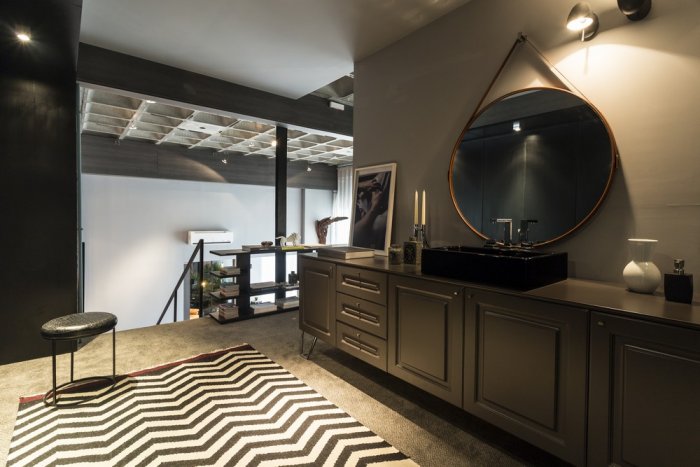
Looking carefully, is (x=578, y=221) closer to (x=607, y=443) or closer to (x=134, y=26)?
(x=607, y=443)

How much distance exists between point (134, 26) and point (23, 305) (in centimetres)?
242

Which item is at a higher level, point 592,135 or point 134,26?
point 134,26

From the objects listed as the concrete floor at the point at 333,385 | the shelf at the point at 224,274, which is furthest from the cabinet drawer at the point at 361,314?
the shelf at the point at 224,274

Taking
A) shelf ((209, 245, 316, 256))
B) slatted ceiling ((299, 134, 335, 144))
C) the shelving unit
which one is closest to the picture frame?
shelf ((209, 245, 316, 256))

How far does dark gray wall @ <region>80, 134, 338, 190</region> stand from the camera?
20.5 ft

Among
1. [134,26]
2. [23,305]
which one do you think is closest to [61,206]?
[23,305]

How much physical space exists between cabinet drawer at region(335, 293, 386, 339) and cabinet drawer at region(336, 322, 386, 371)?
4 centimetres

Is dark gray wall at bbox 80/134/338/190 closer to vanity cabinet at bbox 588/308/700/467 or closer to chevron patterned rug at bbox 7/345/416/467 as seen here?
chevron patterned rug at bbox 7/345/416/467

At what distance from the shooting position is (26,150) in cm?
278

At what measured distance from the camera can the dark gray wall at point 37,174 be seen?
8.86 ft

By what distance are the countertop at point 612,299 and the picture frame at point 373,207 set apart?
3.57 ft

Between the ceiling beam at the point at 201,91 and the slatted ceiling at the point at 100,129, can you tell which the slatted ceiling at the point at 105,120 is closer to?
the slatted ceiling at the point at 100,129

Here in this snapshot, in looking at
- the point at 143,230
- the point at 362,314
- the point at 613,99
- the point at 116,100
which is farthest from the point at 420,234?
the point at 143,230

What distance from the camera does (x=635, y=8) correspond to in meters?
1.69
